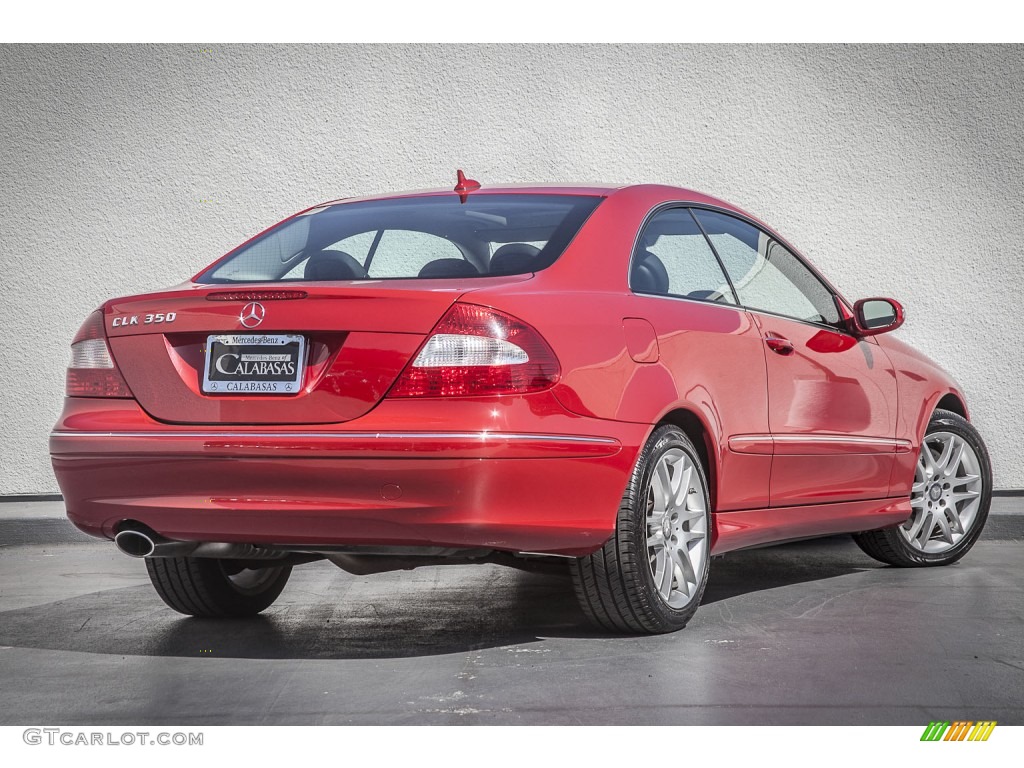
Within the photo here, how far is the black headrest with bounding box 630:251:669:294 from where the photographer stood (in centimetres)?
432

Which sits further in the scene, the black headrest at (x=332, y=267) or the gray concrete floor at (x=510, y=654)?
the black headrest at (x=332, y=267)

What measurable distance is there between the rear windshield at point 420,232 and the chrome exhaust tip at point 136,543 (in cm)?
90

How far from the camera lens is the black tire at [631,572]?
4.06m

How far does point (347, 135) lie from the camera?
8602 mm

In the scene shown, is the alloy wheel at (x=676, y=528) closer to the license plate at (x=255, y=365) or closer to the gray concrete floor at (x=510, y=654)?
the gray concrete floor at (x=510, y=654)

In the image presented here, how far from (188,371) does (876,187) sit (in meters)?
5.96

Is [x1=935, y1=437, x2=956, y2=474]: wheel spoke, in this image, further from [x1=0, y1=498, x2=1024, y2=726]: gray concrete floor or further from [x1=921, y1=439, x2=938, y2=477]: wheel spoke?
[x1=0, y1=498, x2=1024, y2=726]: gray concrete floor

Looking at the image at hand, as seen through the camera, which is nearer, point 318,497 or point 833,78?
point 318,497

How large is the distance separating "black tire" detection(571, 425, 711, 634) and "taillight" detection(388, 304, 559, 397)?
1.93 ft

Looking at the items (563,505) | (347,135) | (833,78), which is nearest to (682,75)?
(833,78)

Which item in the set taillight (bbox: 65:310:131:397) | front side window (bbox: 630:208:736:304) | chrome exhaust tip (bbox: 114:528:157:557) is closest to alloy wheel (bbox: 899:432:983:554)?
front side window (bbox: 630:208:736:304)

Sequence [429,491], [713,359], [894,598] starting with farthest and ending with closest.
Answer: [894,598], [713,359], [429,491]

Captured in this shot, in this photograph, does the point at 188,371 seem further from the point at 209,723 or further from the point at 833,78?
the point at 833,78

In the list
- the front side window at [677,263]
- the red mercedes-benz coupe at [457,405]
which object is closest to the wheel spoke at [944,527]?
the red mercedes-benz coupe at [457,405]
